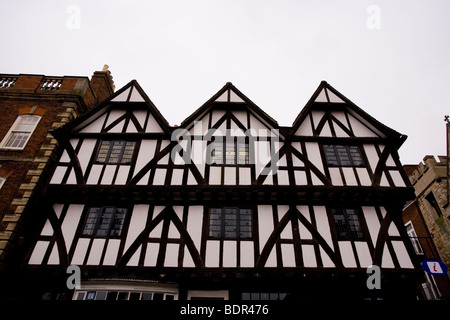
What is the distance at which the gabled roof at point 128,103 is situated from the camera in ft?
39.2

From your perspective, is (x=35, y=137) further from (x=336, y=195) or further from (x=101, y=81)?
(x=336, y=195)

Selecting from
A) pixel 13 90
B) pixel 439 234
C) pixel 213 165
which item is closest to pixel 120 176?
pixel 213 165

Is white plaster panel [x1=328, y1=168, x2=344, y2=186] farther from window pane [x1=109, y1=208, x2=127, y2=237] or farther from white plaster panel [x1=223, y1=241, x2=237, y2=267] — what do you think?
window pane [x1=109, y1=208, x2=127, y2=237]

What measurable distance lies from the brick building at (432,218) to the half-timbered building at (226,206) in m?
5.22

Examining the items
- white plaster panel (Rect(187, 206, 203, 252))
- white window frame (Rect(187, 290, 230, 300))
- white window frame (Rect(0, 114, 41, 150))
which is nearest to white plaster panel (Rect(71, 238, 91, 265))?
white plaster panel (Rect(187, 206, 203, 252))

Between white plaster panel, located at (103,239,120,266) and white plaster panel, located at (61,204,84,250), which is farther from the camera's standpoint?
white plaster panel, located at (61,204,84,250)

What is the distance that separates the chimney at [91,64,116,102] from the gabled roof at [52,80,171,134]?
3.53 m

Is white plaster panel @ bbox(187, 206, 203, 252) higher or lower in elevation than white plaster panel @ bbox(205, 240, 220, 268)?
higher

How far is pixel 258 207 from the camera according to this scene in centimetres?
1011

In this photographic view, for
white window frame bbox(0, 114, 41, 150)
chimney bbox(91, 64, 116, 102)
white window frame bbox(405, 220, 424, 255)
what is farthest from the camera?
chimney bbox(91, 64, 116, 102)

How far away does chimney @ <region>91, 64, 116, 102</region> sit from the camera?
15.8 metres

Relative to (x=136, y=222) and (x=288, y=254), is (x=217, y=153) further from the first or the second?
(x=288, y=254)

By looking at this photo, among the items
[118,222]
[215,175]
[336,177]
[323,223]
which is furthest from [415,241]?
[118,222]
